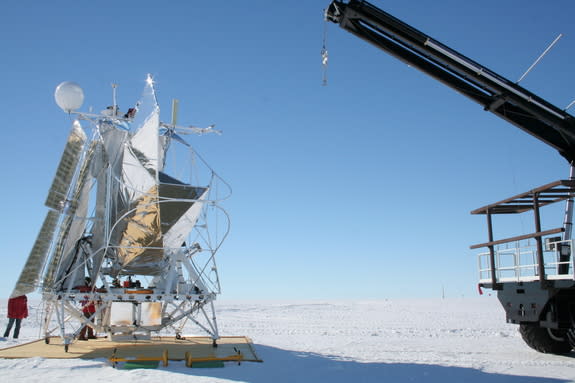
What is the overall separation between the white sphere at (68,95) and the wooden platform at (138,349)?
6565 mm

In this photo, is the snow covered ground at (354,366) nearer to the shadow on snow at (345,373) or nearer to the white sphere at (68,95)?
the shadow on snow at (345,373)

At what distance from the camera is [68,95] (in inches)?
579

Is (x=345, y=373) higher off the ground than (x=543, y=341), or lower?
lower

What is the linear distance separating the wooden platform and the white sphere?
6565 mm

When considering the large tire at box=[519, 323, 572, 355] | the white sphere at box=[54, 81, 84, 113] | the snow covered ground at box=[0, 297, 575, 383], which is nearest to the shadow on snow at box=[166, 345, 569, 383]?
the snow covered ground at box=[0, 297, 575, 383]

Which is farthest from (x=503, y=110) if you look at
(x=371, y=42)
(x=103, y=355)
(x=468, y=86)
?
(x=103, y=355)

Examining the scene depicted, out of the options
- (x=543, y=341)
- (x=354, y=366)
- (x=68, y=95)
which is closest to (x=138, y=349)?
(x=354, y=366)

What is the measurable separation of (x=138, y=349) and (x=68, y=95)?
24.1 ft

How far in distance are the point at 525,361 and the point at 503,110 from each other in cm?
637

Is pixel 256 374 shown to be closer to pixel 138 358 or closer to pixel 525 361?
pixel 138 358

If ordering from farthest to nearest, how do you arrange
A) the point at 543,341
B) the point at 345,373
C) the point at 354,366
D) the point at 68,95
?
1. the point at 68,95
2. the point at 543,341
3. the point at 354,366
4. the point at 345,373

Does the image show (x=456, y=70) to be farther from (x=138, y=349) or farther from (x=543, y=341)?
(x=138, y=349)

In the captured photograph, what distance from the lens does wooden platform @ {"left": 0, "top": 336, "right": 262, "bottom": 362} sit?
38.8ft

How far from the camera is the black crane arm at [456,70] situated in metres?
13.0
